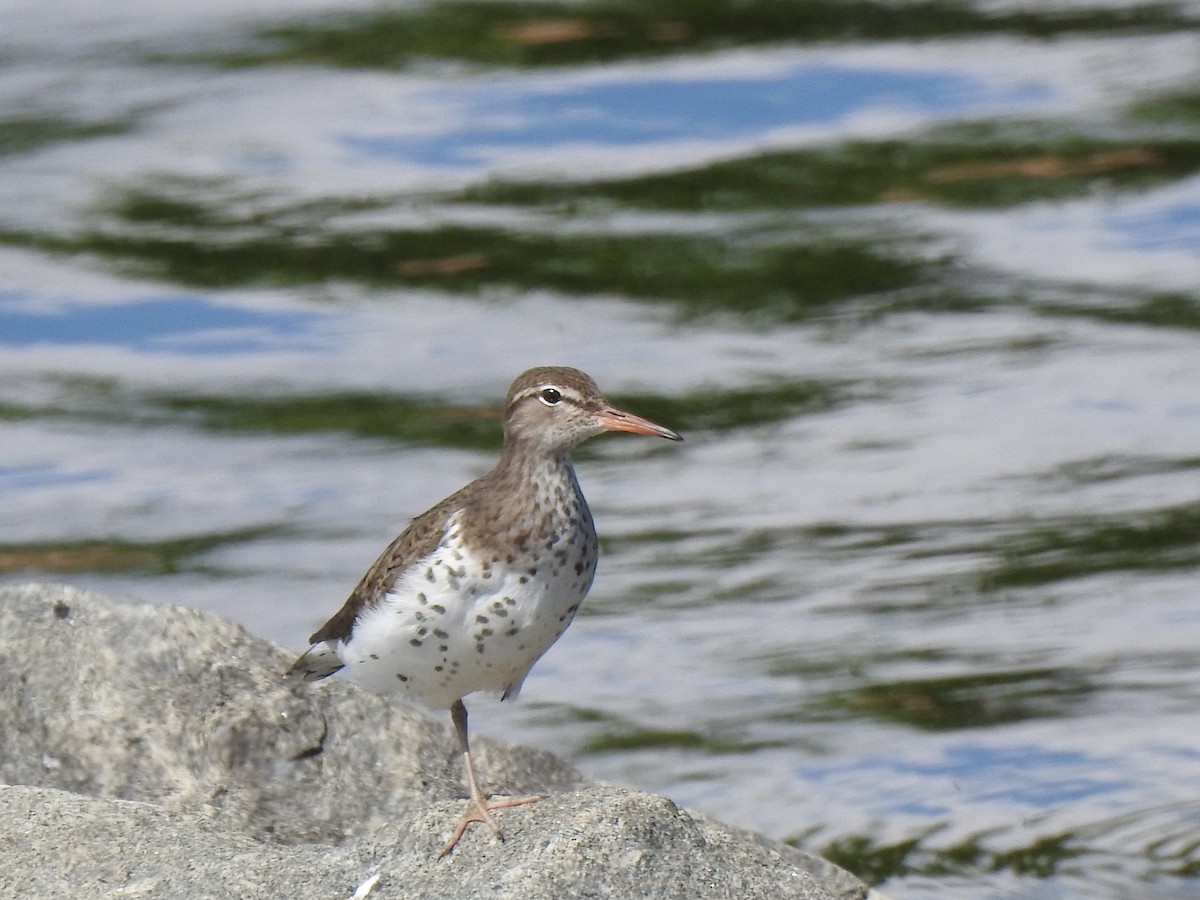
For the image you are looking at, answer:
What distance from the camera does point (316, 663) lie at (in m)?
7.04

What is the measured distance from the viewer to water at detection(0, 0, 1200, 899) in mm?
10156

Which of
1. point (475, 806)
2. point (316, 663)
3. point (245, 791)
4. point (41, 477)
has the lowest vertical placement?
point (41, 477)

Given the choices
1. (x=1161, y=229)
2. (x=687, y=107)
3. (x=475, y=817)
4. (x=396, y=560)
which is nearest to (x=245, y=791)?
(x=396, y=560)

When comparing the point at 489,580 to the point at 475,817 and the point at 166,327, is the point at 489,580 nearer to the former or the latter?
the point at 475,817

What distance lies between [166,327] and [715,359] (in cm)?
399

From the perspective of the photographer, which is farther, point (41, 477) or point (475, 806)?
point (41, 477)

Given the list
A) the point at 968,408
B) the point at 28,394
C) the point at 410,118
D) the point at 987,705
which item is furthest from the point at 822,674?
the point at 410,118

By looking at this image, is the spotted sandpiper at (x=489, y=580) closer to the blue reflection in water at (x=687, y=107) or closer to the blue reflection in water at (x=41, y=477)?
the blue reflection in water at (x=41, y=477)

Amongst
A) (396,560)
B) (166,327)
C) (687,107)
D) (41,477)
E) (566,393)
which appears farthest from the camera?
(687,107)

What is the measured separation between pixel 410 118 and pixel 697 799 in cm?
962

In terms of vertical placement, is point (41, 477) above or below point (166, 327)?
below

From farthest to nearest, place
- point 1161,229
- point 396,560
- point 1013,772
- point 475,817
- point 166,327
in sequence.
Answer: point 1161,229 < point 166,327 < point 1013,772 < point 396,560 < point 475,817

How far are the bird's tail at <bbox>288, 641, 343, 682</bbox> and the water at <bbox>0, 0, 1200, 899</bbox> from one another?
291 cm

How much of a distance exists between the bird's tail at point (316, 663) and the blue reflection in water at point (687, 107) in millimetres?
10670
